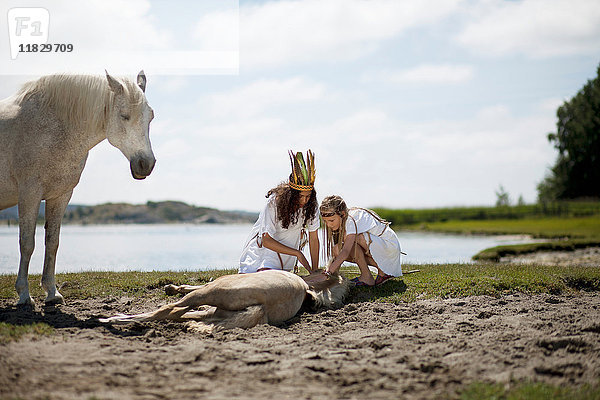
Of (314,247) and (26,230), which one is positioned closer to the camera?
(26,230)

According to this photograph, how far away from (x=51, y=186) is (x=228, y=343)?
3426 millimetres

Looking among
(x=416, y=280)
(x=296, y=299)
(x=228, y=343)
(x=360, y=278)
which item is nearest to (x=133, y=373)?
(x=228, y=343)

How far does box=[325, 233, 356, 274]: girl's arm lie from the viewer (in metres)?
7.41

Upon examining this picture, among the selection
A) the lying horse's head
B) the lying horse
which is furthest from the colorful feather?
the lying horse

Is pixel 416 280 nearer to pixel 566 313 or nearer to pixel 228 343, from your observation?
pixel 566 313

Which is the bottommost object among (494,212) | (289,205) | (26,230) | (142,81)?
(494,212)

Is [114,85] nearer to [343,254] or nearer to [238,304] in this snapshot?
[238,304]

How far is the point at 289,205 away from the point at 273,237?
0.57m

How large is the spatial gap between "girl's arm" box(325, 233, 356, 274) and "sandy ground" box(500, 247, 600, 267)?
9.94 metres

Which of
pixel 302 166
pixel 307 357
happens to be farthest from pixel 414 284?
pixel 307 357

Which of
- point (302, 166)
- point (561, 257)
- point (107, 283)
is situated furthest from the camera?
point (561, 257)

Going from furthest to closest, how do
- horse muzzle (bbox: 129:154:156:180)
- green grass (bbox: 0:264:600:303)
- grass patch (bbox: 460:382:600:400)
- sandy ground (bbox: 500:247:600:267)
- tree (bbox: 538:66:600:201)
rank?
tree (bbox: 538:66:600:201), sandy ground (bbox: 500:247:600:267), green grass (bbox: 0:264:600:303), horse muzzle (bbox: 129:154:156:180), grass patch (bbox: 460:382:600:400)

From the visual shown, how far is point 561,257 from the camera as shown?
17000 millimetres

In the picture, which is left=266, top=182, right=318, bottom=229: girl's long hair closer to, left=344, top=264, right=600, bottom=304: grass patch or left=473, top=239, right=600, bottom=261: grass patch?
left=344, top=264, right=600, bottom=304: grass patch
